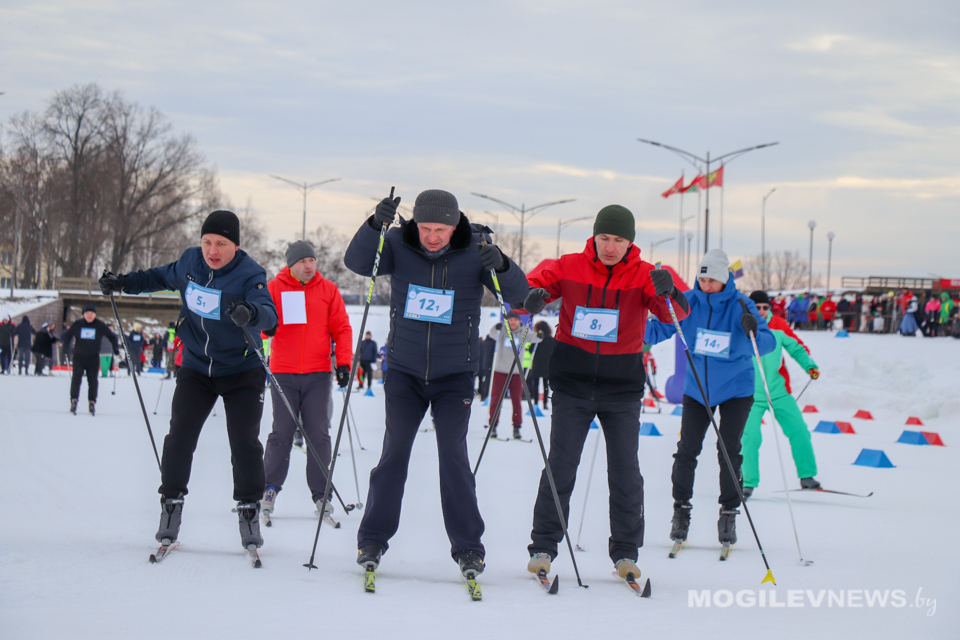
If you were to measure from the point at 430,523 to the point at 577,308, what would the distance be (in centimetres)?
193

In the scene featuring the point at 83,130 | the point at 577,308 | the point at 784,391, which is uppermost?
the point at 83,130

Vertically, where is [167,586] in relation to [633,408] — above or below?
below

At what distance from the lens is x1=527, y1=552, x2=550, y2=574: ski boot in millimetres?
4129

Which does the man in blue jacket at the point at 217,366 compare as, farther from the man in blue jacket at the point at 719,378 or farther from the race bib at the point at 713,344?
the race bib at the point at 713,344

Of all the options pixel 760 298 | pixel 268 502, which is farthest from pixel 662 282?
pixel 760 298

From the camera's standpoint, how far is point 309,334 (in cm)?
600

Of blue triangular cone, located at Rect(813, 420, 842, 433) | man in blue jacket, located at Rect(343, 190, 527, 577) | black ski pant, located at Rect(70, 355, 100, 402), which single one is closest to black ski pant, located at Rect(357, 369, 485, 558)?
man in blue jacket, located at Rect(343, 190, 527, 577)

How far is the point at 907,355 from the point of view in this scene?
20.8 meters

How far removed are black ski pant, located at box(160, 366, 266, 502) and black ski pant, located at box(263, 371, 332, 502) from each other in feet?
4.38

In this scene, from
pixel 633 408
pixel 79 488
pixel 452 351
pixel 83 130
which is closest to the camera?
pixel 452 351

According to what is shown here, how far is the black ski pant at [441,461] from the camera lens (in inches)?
160

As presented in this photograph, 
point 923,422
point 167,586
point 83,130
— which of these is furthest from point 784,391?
point 83,130

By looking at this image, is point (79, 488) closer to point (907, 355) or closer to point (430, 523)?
point (430, 523)

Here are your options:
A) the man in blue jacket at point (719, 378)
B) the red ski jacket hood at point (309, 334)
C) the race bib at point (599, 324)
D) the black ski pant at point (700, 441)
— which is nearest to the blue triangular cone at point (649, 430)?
the man in blue jacket at point (719, 378)
